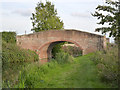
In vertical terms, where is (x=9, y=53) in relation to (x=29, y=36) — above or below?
below

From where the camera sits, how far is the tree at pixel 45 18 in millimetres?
26078

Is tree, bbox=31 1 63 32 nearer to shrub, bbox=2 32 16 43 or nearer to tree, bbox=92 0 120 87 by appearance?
shrub, bbox=2 32 16 43

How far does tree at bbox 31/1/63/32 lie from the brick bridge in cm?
372

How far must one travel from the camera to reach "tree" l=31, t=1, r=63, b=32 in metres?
26.1

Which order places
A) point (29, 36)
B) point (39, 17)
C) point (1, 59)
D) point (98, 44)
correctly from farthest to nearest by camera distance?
point (39, 17), point (29, 36), point (98, 44), point (1, 59)

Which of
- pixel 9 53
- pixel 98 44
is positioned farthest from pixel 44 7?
pixel 9 53

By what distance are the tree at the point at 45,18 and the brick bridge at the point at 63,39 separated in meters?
3.72

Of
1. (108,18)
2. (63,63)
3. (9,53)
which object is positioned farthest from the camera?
(9,53)

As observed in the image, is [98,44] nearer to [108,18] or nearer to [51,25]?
[51,25]

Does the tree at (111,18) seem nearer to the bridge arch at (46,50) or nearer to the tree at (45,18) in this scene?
the bridge arch at (46,50)

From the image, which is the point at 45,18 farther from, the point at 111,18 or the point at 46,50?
the point at 111,18

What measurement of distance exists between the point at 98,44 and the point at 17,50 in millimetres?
9865

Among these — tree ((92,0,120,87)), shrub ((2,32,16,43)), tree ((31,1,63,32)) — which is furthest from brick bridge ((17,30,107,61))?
tree ((92,0,120,87))

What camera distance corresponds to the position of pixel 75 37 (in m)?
21.8
